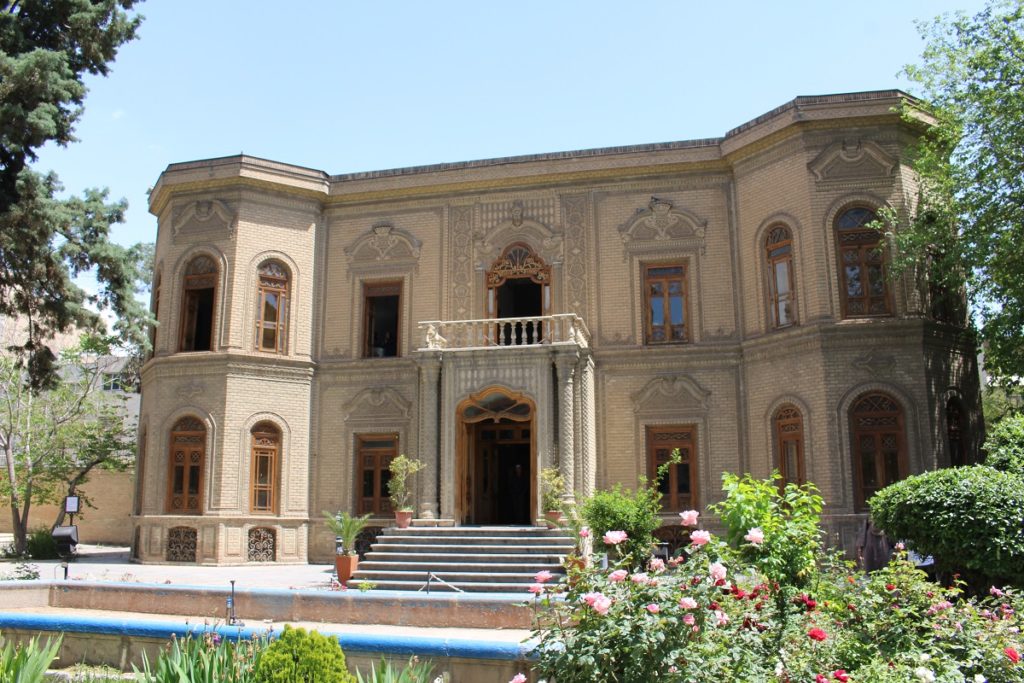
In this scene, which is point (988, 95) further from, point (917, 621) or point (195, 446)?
point (195, 446)

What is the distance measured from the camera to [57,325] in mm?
13320

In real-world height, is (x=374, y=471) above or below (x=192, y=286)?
below

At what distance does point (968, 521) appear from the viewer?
9742mm

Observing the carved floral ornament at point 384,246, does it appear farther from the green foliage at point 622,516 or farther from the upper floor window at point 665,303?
the green foliage at point 622,516

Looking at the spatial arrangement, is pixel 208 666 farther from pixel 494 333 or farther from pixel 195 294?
pixel 195 294

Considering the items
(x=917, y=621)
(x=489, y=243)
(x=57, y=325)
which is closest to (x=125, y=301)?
(x=57, y=325)

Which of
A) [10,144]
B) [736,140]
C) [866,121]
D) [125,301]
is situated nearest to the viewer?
[10,144]

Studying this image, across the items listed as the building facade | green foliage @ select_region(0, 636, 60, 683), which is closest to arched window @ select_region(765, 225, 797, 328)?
the building facade

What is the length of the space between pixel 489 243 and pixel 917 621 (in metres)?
14.8

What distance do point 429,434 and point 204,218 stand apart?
7.47 m

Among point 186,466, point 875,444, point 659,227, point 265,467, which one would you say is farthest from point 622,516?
point 186,466

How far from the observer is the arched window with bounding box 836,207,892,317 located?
17047mm

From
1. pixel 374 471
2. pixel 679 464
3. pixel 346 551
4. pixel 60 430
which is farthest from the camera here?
pixel 60 430

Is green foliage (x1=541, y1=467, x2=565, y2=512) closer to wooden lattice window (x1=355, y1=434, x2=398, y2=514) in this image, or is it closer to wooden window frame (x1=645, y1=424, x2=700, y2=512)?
wooden window frame (x1=645, y1=424, x2=700, y2=512)
